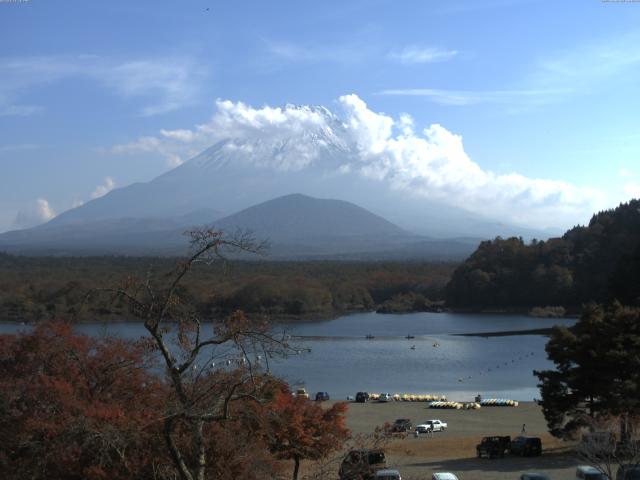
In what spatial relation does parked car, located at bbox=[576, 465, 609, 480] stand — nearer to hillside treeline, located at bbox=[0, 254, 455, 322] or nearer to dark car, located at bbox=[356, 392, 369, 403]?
dark car, located at bbox=[356, 392, 369, 403]

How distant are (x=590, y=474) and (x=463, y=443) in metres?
5.25

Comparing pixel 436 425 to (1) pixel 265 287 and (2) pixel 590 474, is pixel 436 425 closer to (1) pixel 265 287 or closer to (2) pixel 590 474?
(2) pixel 590 474

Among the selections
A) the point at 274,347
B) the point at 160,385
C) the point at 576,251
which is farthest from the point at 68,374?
the point at 576,251

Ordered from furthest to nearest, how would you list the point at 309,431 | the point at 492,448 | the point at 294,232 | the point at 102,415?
the point at 294,232 < the point at 492,448 < the point at 309,431 < the point at 102,415

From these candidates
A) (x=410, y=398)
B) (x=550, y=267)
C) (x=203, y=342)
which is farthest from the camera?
(x=550, y=267)

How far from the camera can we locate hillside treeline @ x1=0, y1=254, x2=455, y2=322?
44125 millimetres

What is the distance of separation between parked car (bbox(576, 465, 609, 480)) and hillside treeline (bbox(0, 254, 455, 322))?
29.0 meters

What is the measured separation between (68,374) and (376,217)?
186m

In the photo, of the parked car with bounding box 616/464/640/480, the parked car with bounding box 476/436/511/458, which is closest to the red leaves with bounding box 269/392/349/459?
the parked car with bounding box 616/464/640/480

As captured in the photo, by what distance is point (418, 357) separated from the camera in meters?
33.2

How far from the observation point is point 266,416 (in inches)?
173

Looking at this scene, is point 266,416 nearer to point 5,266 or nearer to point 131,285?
point 131,285

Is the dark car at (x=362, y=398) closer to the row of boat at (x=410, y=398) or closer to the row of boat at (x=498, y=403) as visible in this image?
the row of boat at (x=410, y=398)

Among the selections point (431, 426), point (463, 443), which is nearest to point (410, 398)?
point (431, 426)
